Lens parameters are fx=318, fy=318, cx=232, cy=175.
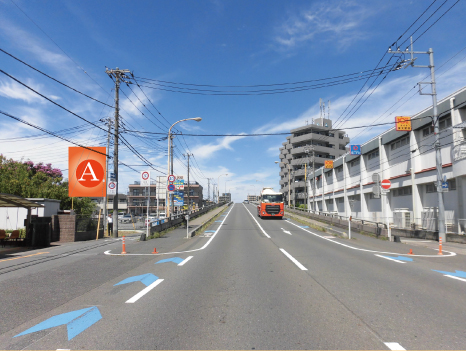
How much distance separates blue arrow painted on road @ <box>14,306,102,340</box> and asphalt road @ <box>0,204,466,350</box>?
0.02 meters

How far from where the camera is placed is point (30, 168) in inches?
1518

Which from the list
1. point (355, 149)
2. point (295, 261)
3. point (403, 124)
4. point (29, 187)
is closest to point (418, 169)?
point (403, 124)

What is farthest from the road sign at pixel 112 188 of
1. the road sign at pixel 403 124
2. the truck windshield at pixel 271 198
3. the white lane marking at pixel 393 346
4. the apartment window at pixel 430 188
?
the apartment window at pixel 430 188

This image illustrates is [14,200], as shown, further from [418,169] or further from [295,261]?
[418,169]

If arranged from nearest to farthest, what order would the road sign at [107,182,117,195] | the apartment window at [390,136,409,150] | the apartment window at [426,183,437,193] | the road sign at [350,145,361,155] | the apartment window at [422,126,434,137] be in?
the road sign at [107,182,117,195]
the apartment window at [422,126,434,137]
the apartment window at [426,183,437,193]
the apartment window at [390,136,409,150]
the road sign at [350,145,361,155]

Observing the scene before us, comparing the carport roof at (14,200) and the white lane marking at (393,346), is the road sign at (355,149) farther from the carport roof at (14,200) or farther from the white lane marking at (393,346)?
the white lane marking at (393,346)

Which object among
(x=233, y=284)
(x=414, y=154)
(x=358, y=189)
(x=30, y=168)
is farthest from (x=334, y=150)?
(x=233, y=284)

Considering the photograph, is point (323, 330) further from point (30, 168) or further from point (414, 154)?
point (30, 168)

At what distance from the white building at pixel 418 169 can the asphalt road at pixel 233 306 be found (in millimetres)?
14332

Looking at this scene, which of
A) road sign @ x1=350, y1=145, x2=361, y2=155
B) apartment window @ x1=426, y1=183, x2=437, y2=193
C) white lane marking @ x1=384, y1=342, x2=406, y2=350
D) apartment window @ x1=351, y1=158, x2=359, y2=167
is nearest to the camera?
white lane marking @ x1=384, y1=342, x2=406, y2=350

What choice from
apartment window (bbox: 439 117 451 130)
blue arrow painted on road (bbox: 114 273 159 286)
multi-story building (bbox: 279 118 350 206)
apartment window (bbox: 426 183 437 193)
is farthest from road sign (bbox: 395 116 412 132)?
multi-story building (bbox: 279 118 350 206)

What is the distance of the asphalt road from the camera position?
14.1ft

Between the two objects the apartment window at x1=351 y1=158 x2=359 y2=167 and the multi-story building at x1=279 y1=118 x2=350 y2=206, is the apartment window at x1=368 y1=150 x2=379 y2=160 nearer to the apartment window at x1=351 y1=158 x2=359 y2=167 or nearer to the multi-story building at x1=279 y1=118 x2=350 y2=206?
the apartment window at x1=351 y1=158 x2=359 y2=167

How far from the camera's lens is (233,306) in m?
5.83
